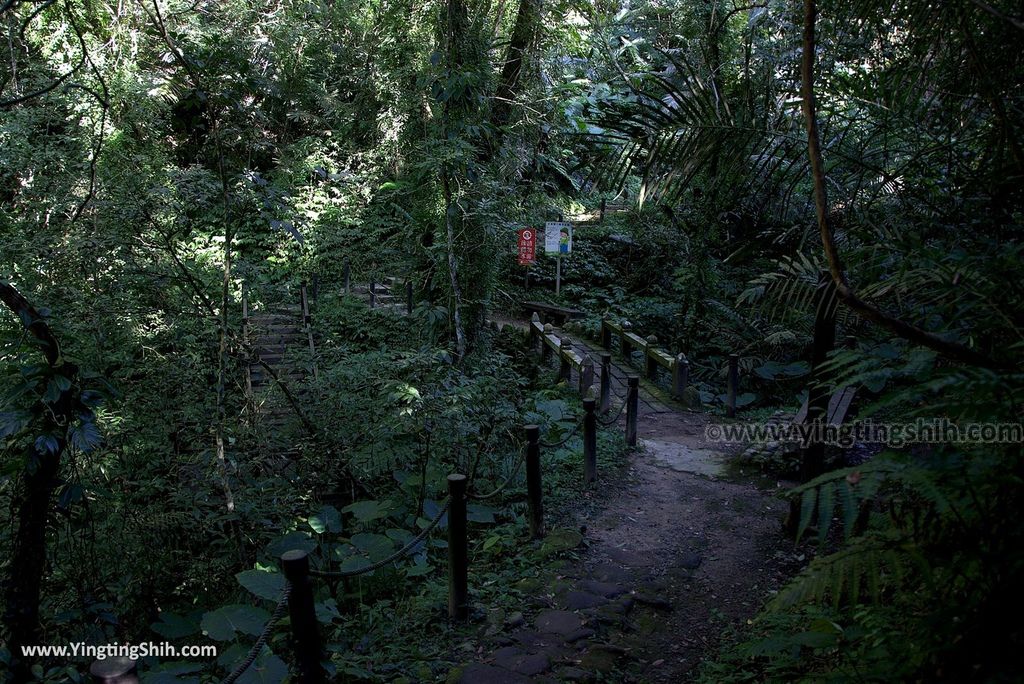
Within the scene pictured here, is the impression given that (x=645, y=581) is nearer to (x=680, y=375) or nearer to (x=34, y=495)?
(x=34, y=495)

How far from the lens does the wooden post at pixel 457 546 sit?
12.9 ft

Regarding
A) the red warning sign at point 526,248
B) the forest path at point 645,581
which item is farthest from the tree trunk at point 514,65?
the forest path at point 645,581

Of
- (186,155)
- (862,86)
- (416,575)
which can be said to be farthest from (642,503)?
(186,155)

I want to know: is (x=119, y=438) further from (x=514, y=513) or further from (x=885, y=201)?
(x=885, y=201)

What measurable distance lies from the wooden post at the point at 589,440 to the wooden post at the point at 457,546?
7.23 ft

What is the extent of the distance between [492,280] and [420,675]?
659 centimetres

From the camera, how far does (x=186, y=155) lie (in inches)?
703

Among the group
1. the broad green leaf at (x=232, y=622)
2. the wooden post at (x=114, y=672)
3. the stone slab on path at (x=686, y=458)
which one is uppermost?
the wooden post at (x=114, y=672)

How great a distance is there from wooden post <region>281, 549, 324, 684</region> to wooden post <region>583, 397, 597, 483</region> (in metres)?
3.51

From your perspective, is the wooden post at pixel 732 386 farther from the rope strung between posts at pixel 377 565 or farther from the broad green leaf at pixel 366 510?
the rope strung between posts at pixel 377 565

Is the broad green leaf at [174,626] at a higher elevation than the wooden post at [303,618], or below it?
below

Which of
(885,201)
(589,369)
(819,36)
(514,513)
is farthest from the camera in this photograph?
(589,369)

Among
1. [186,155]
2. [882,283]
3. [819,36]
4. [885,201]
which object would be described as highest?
[186,155]

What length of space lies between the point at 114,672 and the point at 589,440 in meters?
4.39
